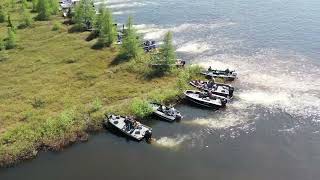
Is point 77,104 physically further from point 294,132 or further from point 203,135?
point 294,132

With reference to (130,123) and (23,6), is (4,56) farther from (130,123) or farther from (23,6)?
(130,123)

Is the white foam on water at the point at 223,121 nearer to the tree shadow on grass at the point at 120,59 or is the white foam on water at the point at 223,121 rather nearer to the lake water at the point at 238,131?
the lake water at the point at 238,131

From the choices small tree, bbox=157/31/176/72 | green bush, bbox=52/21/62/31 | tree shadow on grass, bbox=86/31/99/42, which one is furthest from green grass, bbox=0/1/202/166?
green bush, bbox=52/21/62/31

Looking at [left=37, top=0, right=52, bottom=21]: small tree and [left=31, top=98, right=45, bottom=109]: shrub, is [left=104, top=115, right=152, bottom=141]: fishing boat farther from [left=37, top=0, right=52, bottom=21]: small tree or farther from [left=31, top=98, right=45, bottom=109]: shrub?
[left=37, top=0, right=52, bottom=21]: small tree

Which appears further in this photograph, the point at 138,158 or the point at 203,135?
the point at 203,135

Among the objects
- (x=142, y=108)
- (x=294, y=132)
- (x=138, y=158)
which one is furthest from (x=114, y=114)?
(x=294, y=132)

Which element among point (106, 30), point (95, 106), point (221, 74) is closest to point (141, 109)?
point (95, 106)
